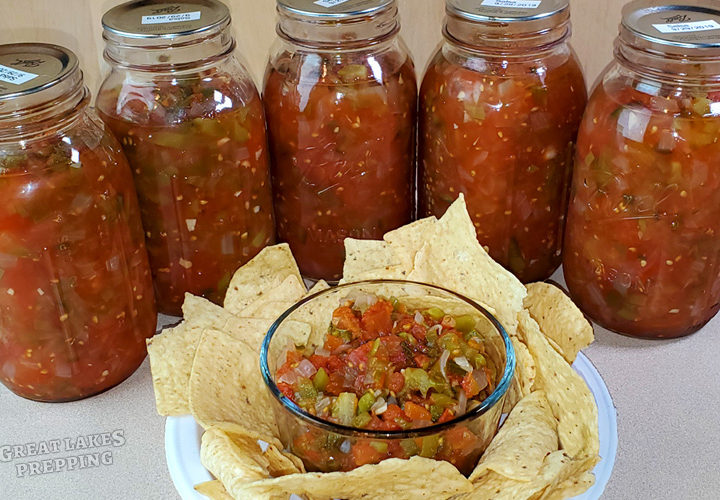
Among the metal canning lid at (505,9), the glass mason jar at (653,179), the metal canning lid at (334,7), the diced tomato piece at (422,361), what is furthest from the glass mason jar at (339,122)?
the diced tomato piece at (422,361)

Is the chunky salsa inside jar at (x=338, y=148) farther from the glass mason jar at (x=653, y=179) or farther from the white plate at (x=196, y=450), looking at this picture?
the white plate at (x=196, y=450)

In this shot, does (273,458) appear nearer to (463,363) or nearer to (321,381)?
(321,381)

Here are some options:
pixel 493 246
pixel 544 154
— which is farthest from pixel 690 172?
pixel 493 246

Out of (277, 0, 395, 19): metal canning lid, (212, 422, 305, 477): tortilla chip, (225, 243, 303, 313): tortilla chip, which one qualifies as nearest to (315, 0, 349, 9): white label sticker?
(277, 0, 395, 19): metal canning lid

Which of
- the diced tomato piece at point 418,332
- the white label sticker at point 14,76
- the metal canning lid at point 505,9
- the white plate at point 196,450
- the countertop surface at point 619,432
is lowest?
the countertop surface at point 619,432

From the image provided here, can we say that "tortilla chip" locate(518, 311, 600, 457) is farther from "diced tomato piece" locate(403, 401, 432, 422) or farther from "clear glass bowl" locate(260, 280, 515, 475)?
"diced tomato piece" locate(403, 401, 432, 422)

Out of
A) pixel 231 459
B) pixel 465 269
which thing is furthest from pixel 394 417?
pixel 465 269

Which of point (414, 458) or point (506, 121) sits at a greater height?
point (506, 121)
